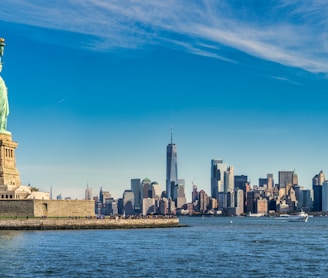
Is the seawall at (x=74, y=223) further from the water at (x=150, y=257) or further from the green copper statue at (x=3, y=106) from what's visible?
the green copper statue at (x=3, y=106)

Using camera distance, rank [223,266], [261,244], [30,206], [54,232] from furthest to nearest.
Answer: [30,206]
[54,232]
[261,244]
[223,266]

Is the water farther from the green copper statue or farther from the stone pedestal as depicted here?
the green copper statue

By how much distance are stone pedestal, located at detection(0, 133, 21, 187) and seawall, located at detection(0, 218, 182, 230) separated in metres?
12.1

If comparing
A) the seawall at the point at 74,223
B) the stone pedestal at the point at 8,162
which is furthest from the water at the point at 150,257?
the stone pedestal at the point at 8,162

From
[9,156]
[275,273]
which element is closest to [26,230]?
[9,156]

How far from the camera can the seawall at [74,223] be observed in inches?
4035

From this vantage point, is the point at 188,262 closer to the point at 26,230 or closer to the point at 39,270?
the point at 39,270

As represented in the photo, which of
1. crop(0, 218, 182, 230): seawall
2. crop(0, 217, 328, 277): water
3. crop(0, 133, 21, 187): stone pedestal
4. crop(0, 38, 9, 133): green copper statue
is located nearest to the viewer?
crop(0, 217, 328, 277): water

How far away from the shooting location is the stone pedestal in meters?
113

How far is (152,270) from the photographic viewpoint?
56219 millimetres

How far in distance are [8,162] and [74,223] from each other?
16.9 m

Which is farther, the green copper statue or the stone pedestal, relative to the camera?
the green copper statue

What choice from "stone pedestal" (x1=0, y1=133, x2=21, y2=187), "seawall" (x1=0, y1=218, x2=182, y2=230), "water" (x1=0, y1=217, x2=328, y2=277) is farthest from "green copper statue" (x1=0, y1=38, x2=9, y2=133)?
"water" (x1=0, y1=217, x2=328, y2=277)

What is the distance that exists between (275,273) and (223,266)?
18.6ft
